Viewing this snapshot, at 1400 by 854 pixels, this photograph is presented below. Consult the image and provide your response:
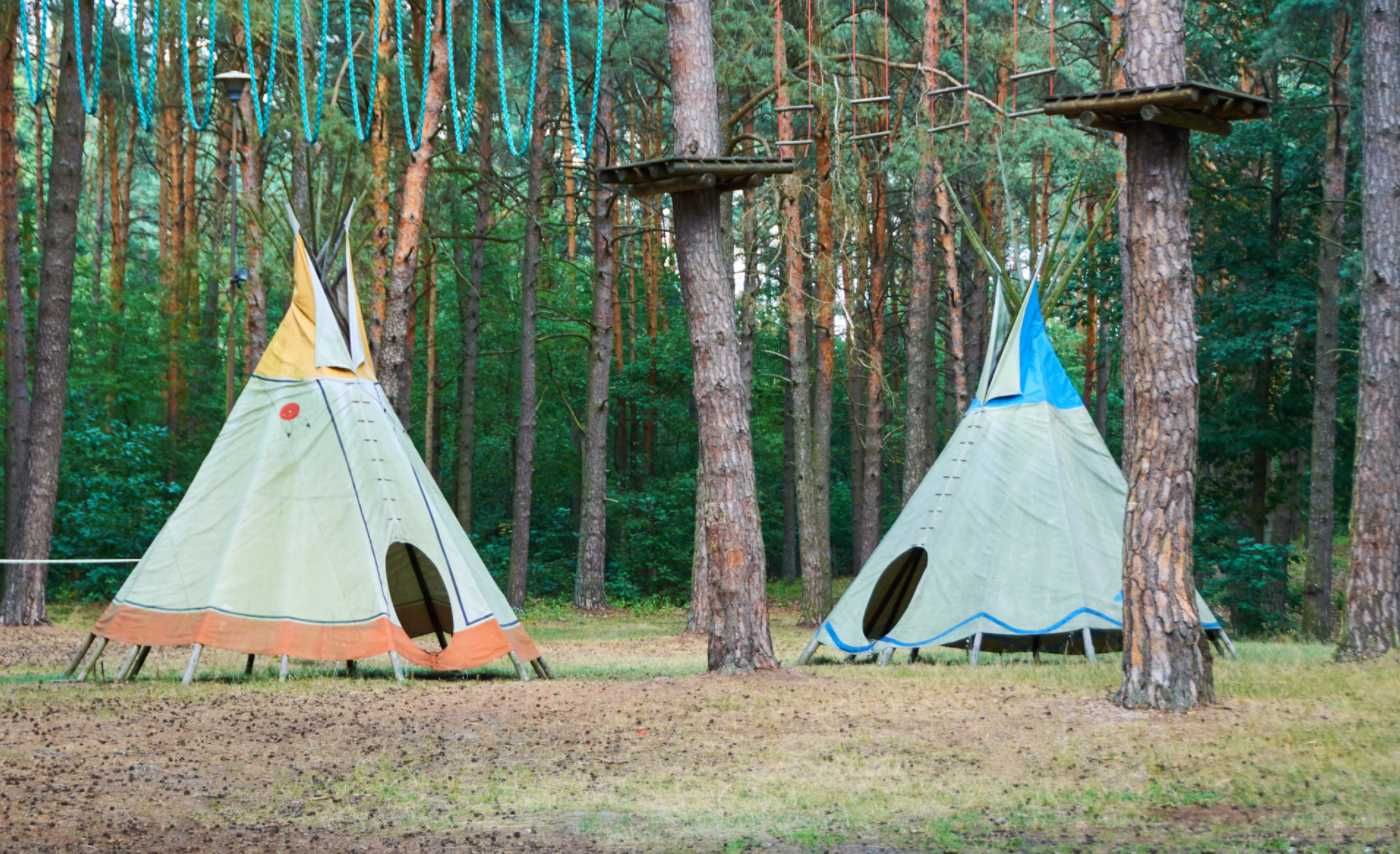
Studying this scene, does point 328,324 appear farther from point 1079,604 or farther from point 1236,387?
point 1236,387

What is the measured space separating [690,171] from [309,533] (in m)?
3.91

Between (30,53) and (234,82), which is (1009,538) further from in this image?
(30,53)

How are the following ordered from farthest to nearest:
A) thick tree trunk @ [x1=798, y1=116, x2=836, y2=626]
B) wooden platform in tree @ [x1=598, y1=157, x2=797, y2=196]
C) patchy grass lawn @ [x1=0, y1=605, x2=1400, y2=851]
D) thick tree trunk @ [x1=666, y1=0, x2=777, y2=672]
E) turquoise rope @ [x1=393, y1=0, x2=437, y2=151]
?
1. thick tree trunk @ [x1=798, y1=116, x2=836, y2=626]
2. turquoise rope @ [x1=393, y1=0, x2=437, y2=151]
3. thick tree trunk @ [x1=666, y1=0, x2=777, y2=672]
4. wooden platform in tree @ [x1=598, y1=157, x2=797, y2=196]
5. patchy grass lawn @ [x1=0, y1=605, x2=1400, y2=851]

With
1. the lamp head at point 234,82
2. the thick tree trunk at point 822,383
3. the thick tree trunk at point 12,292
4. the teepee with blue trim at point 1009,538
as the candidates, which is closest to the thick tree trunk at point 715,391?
the teepee with blue trim at point 1009,538

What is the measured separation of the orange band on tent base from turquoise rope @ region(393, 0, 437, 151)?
162 inches

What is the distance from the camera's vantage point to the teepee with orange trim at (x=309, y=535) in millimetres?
10992

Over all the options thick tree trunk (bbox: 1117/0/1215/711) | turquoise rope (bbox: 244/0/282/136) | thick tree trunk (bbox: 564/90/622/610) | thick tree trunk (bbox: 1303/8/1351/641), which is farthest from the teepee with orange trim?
thick tree trunk (bbox: 1303/8/1351/641)

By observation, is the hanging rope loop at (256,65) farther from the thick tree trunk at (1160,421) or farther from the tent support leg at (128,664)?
the thick tree trunk at (1160,421)

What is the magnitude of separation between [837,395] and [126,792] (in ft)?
90.6

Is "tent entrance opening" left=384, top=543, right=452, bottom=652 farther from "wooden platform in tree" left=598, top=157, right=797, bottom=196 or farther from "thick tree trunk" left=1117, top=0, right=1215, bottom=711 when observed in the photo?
"thick tree trunk" left=1117, top=0, right=1215, bottom=711

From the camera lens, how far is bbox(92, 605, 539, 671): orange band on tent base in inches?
429

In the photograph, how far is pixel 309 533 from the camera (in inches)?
449

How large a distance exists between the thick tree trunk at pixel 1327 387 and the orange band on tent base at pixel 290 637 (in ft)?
30.0

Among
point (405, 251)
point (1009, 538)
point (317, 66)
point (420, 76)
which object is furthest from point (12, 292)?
point (1009, 538)
